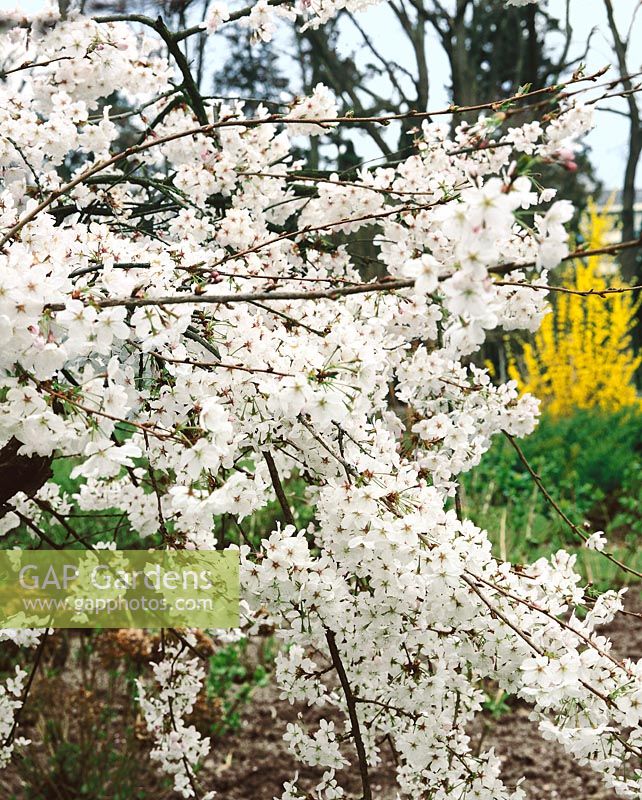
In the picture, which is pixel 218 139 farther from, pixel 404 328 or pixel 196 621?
pixel 196 621

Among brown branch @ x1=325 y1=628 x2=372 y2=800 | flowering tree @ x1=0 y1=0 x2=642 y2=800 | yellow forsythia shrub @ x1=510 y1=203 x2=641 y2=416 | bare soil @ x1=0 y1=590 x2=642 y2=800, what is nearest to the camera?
flowering tree @ x1=0 y1=0 x2=642 y2=800

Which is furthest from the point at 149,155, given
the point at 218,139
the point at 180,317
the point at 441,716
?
the point at 441,716

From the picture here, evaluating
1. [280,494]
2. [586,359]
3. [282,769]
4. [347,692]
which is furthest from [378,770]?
[586,359]

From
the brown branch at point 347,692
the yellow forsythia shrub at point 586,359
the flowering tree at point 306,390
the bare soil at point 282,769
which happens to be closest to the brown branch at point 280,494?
the flowering tree at point 306,390

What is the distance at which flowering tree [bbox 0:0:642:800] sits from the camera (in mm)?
1248

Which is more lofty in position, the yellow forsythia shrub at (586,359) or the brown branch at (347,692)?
the yellow forsythia shrub at (586,359)

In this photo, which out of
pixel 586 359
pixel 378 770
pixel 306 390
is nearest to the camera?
pixel 306 390

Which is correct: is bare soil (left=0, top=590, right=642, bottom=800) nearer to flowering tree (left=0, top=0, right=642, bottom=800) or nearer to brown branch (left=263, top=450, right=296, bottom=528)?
flowering tree (left=0, top=0, right=642, bottom=800)

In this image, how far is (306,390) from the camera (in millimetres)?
1311

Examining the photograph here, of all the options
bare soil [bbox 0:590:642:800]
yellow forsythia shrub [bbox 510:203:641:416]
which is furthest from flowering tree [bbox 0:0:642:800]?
yellow forsythia shrub [bbox 510:203:641:416]

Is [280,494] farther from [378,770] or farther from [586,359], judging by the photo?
[586,359]

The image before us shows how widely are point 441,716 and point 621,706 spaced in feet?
1.91

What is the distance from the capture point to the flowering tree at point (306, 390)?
1.25 m

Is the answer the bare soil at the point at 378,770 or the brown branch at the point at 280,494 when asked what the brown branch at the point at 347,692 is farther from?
the bare soil at the point at 378,770
